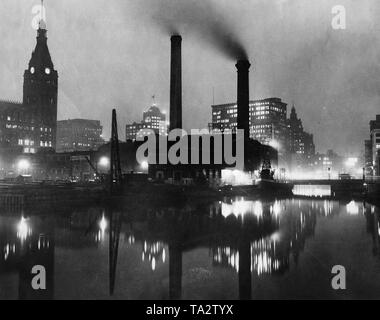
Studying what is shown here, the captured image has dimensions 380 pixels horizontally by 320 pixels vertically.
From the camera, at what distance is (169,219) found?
28109mm

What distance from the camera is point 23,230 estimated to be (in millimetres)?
22438

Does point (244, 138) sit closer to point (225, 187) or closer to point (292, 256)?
point (225, 187)

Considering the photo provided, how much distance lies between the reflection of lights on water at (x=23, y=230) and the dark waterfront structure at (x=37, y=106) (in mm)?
107541

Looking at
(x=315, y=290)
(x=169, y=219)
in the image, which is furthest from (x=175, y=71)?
(x=315, y=290)

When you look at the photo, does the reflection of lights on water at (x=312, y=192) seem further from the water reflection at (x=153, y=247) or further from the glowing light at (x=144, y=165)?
the water reflection at (x=153, y=247)

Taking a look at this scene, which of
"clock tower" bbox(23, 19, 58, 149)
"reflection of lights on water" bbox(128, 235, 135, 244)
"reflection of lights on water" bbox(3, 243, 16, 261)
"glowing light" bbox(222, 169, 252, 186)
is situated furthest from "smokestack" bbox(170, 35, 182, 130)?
"clock tower" bbox(23, 19, 58, 149)

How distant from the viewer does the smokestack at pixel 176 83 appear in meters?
66.6

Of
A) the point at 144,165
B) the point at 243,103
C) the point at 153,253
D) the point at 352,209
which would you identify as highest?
the point at 243,103

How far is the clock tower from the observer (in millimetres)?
134875

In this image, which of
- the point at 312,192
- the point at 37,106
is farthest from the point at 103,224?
the point at 37,106

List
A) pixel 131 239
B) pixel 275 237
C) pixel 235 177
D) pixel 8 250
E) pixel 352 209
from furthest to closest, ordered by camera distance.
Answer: pixel 235 177
pixel 352 209
pixel 275 237
pixel 131 239
pixel 8 250

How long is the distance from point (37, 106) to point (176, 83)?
90195 mm

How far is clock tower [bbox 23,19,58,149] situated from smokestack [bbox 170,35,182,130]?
83.2 metres

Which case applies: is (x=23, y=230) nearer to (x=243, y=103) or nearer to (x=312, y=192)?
(x=243, y=103)
